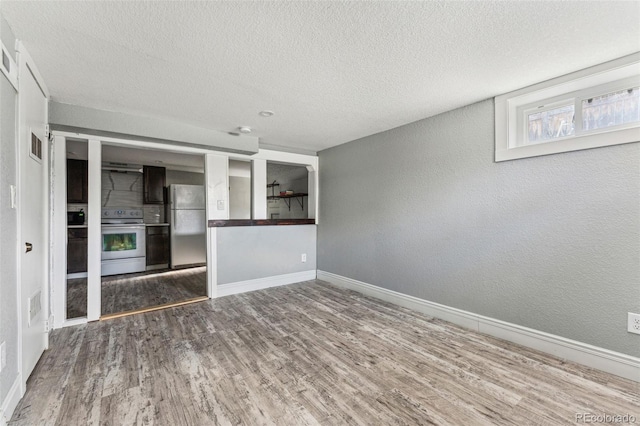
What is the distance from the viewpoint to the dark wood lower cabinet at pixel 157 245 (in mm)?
5293

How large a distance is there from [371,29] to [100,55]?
1784 millimetres

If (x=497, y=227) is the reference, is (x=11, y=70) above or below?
above

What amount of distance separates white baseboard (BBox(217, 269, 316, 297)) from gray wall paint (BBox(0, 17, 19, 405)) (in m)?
2.21

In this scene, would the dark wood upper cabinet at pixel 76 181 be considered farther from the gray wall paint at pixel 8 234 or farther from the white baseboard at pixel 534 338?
the white baseboard at pixel 534 338

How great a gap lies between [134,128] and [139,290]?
8.08 ft

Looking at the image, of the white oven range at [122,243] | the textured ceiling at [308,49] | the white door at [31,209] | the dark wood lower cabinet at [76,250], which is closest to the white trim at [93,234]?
the white door at [31,209]

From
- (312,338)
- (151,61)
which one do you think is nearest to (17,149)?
(151,61)

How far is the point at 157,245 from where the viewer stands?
5.39 meters

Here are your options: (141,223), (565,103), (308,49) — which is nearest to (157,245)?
(141,223)

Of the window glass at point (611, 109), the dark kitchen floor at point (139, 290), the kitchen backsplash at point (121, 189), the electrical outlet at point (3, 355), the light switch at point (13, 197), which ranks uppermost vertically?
the window glass at point (611, 109)

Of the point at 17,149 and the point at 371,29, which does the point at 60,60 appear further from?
the point at 371,29

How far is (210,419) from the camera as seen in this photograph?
4.81ft

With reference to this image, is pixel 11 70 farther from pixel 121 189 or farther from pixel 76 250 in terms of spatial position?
pixel 121 189

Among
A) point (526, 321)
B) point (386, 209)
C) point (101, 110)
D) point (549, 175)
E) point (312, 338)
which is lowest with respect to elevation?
point (312, 338)
